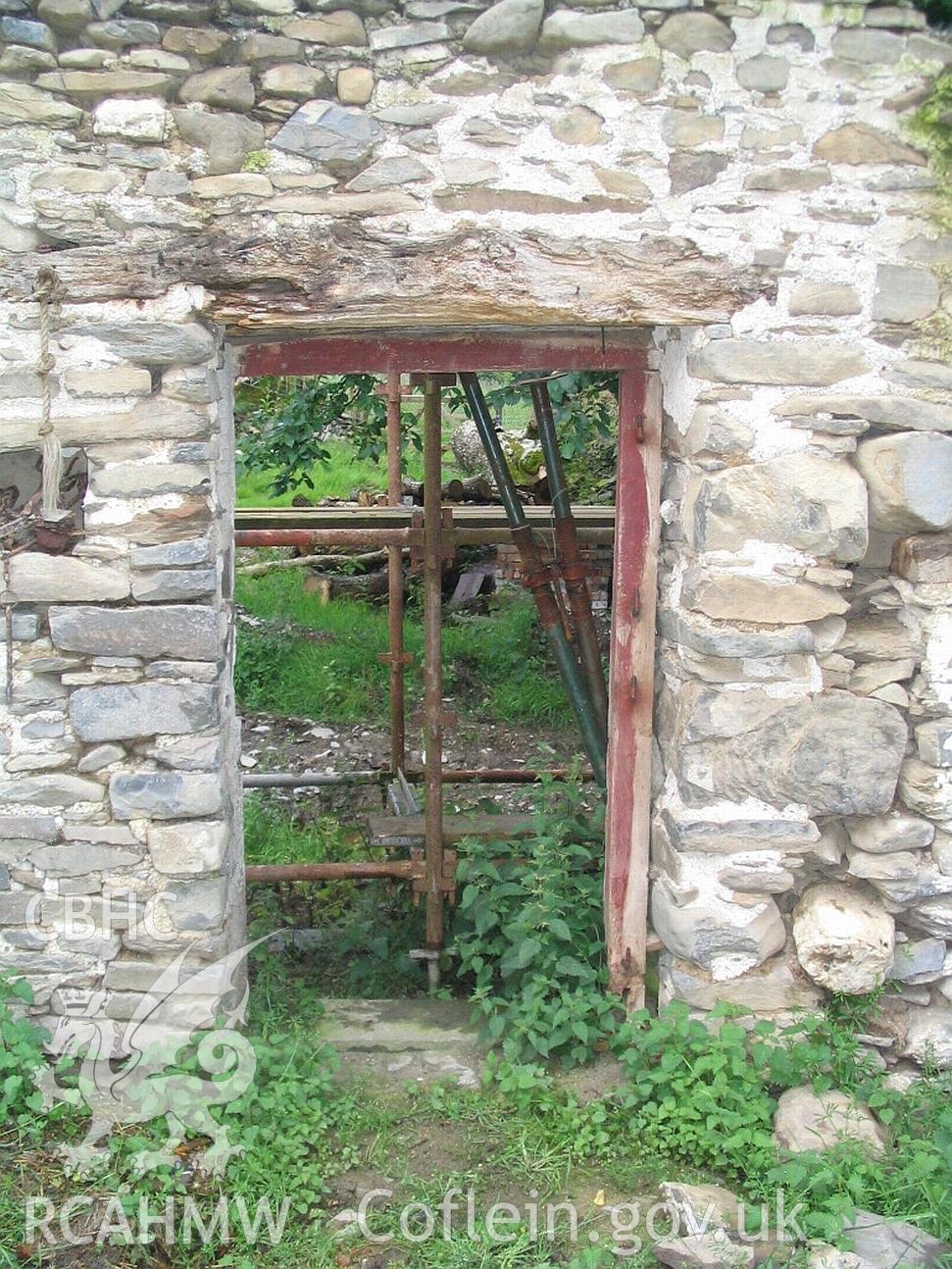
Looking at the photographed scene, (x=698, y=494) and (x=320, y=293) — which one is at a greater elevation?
(x=320, y=293)

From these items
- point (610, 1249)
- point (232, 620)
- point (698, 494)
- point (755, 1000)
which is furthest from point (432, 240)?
point (610, 1249)

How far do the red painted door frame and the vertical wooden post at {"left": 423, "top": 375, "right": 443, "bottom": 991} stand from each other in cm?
82

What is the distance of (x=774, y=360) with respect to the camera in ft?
9.61

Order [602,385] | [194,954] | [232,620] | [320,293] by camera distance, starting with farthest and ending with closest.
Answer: [602,385] < [232,620] < [194,954] < [320,293]

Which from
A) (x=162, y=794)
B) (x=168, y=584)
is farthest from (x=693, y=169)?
(x=162, y=794)

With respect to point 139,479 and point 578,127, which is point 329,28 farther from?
point 139,479

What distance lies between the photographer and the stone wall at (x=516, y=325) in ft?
9.12

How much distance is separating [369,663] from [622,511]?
4.60 meters

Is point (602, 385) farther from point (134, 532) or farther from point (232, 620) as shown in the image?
point (134, 532)

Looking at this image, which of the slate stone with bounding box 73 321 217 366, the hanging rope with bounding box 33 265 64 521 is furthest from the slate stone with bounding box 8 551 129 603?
the slate stone with bounding box 73 321 217 366

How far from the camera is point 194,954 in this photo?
10.1 ft

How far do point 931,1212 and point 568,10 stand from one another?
3.01 m

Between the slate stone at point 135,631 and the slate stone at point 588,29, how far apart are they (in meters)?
1.66

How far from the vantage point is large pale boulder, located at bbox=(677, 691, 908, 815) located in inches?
120
